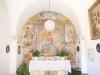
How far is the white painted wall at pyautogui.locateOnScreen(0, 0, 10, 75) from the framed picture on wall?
3896 millimetres

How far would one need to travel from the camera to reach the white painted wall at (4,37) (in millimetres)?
9305

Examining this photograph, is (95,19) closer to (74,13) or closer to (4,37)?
(74,13)

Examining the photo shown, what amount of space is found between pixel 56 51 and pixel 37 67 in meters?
2.65

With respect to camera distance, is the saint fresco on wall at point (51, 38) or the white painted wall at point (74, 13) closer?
the white painted wall at point (74, 13)

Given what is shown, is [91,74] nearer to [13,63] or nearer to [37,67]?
[37,67]

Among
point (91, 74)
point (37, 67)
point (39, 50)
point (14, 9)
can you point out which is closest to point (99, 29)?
point (91, 74)

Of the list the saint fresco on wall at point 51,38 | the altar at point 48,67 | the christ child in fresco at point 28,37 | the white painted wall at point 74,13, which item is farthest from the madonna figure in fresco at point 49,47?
the altar at point 48,67

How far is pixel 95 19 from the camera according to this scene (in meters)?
7.29

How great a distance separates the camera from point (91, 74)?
8.30 metres

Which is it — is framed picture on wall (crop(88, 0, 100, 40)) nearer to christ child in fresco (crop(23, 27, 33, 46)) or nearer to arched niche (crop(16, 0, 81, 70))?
arched niche (crop(16, 0, 81, 70))

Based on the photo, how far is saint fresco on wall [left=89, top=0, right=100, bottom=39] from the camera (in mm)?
6941

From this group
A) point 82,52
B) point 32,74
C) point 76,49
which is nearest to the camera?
point 32,74

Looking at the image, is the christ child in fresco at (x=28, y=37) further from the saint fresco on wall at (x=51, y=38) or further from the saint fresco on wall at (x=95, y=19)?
the saint fresco on wall at (x=95, y=19)

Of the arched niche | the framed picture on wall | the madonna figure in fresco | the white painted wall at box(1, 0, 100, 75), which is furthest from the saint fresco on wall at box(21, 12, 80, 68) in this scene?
the framed picture on wall
